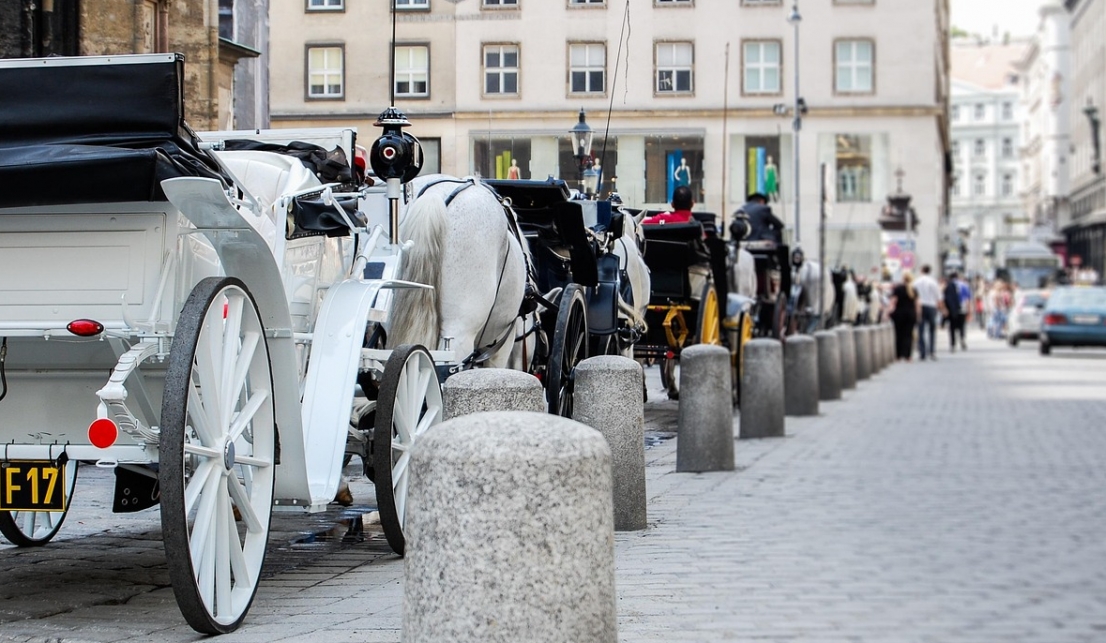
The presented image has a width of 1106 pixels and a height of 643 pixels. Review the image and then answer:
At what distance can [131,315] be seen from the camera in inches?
214

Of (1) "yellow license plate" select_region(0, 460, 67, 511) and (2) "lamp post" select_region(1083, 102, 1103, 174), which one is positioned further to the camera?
(2) "lamp post" select_region(1083, 102, 1103, 174)

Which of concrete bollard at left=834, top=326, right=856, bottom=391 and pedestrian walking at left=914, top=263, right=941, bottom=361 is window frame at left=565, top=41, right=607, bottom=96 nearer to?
concrete bollard at left=834, top=326, right=856, bottom=391

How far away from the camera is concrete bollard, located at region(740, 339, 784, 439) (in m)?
14.2

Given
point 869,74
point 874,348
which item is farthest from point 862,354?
point 869,74

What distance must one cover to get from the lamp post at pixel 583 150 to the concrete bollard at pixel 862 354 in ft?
49.1

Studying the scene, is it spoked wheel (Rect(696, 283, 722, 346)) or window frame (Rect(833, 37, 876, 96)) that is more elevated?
window frame (Rect(833, 37, 876, 96))

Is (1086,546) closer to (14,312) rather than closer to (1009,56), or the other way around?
(14,312)

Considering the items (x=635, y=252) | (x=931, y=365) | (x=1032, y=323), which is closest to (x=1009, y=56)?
(x=1032, y=323)

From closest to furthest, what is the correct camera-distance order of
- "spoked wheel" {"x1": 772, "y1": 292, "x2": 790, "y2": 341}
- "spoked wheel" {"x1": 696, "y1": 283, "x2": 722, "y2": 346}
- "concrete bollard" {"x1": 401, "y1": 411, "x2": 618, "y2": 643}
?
"concrete bollard" {"x1": 401, "y1": 411, "x2": 618, "y2": 643} < "spoked wheel" {"x1": 696, "y1": 283, "x2": 722, "y2": 346} < "spoked wheel" {"x1": 772, "y1": 292, "x2": 790, "y2": 341}

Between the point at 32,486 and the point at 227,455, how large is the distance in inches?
26.1

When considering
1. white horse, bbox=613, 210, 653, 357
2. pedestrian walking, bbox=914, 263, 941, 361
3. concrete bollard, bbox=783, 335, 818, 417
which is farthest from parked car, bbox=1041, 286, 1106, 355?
white horse, bbox=613, 210, 653, 357

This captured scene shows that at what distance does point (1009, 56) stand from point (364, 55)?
630 ft

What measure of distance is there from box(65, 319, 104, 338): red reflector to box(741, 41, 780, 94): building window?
703 cm

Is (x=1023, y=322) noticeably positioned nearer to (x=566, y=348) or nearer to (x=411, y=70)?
(x=566, y=348)
